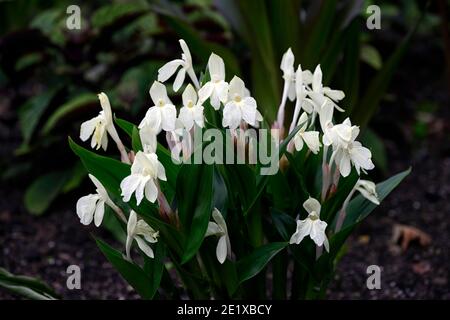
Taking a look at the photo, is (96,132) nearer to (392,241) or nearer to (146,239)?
(146,239)

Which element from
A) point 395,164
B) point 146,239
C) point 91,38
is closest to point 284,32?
point 91,38

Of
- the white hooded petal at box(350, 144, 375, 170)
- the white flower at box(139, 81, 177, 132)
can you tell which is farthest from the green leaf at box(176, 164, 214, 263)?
the white hooded petal at box(350, 144, 375, 170)

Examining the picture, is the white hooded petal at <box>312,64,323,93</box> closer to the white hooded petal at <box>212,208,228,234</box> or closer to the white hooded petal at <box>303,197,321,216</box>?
the white hooded petal at <box>303,197,321,216</box>

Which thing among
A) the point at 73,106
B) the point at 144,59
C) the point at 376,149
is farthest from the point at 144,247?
the point at 376,149

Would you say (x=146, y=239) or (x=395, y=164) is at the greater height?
(x=146, y=239)

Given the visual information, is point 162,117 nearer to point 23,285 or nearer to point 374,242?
point 23,285
